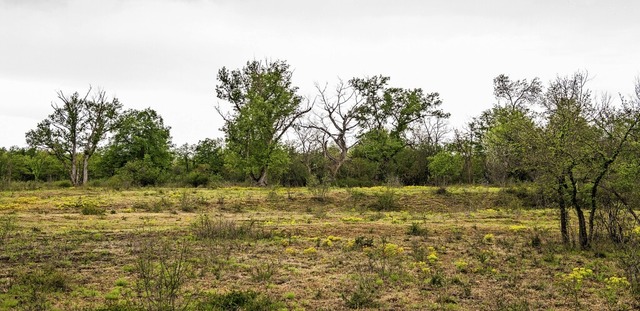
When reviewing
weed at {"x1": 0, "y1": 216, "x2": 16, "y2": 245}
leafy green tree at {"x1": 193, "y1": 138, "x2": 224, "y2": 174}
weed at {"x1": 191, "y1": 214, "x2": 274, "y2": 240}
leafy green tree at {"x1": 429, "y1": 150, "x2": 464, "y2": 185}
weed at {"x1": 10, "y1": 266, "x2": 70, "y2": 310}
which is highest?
leafy green tree at {"x1": 193, "y1": 138, "x2": 224, "y2": 174}

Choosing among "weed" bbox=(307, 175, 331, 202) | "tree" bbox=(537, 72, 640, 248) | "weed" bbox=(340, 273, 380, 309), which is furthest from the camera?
"weed" bbox=(307, 175, 331, 202)

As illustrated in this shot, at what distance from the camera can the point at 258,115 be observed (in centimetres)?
4244

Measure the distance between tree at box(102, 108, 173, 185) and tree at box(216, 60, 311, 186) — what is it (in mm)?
14086

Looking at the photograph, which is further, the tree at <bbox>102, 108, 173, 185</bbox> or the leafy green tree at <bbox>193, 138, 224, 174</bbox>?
the leafy green tree at <bbox>193, 138, 224, 174</bbox>

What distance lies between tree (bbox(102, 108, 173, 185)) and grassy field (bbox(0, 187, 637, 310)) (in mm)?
32908

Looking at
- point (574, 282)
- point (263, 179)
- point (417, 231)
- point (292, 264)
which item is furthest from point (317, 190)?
point (574, 282)

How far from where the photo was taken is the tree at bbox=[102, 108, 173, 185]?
56.1 metres

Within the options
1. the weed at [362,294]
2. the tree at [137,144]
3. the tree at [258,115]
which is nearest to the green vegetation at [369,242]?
the weed at [362,294]

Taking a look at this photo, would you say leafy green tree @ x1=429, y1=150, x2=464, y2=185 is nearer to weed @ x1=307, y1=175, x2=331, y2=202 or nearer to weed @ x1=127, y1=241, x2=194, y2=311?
weed @ x1=307, y1=175, x2=331, y2=202

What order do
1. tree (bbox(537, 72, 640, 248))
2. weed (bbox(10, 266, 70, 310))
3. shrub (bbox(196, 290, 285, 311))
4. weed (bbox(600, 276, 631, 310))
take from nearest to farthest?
shrub (bbox(196, 290, 285, 311)) < weed (bbox(10, 266, 70, 310)) < weed (bbox(600, 276, 631, 310)) < tree (bbox(537, 72, 640, 248))

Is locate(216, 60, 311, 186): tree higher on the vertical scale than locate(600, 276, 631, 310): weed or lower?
higher

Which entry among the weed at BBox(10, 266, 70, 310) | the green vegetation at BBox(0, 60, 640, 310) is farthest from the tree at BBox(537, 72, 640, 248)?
the weed at BBox(10, 266, 70, 310)

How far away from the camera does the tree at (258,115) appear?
42.8 meters

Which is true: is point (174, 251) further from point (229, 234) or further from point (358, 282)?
point (358, 282)
